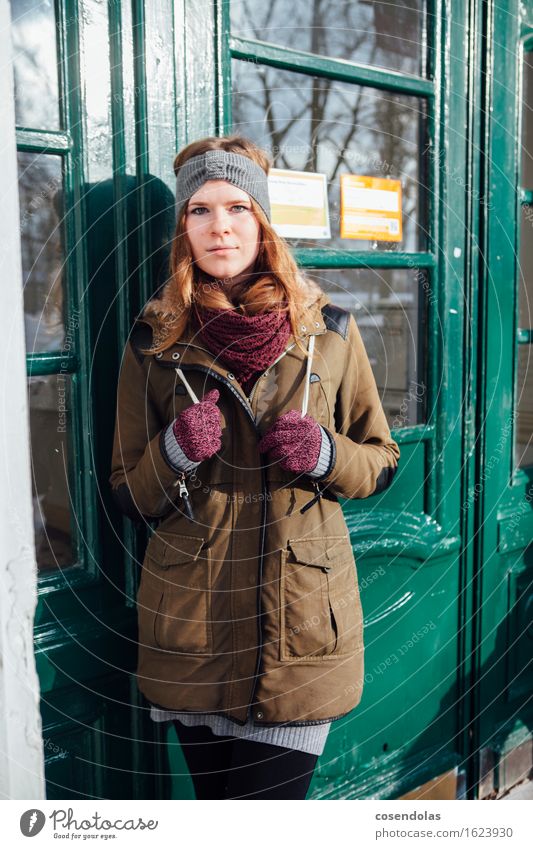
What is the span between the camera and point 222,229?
1.34 metres

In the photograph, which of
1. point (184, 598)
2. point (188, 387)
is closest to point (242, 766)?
point (184, 598)

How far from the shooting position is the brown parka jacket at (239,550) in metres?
1.35

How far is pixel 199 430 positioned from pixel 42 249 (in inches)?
21.2

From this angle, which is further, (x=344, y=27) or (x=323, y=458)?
(x=344, y=27)

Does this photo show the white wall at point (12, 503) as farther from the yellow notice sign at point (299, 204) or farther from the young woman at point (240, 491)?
the yellow notice sign at point (299, 204)

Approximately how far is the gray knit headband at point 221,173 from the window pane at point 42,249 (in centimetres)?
28

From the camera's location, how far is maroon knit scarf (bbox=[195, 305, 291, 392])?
1320 millimetres

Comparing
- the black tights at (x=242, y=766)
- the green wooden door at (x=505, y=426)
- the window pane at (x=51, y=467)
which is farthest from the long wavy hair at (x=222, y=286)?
the green wooden door at (x=505, y=426)

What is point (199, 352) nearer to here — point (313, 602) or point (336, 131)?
point (313, 602)

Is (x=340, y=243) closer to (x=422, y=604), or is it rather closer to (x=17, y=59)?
(x=17, y=59)

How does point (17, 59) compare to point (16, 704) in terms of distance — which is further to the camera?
point (17, 59)

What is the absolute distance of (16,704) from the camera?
121 centimetres
